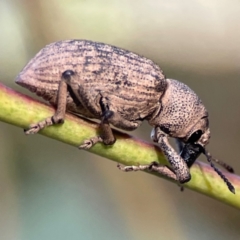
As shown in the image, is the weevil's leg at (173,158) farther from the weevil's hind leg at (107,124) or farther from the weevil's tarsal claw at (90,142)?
the weevil's tarsal claw at (90,142)

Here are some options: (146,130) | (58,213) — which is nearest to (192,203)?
(146,130)

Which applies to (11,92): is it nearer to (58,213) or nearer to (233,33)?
(58,213)

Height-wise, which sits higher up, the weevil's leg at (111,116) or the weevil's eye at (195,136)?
the weevil's leg at (111,116)

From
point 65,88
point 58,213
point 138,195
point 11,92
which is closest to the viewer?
point 11,92

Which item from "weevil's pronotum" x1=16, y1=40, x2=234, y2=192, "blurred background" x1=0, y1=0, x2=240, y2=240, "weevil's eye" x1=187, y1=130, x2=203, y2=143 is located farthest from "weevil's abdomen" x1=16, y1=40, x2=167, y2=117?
"blurred background" x1=0, y1=0, x2=240, y2=240

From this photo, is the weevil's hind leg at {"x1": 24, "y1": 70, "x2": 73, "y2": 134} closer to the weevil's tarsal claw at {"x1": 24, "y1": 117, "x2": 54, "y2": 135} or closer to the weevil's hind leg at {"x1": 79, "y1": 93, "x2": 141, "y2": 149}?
the weevil's tarsal claw at {"x1": 24, "y1": 117, "x2": 54, "y2": 135}

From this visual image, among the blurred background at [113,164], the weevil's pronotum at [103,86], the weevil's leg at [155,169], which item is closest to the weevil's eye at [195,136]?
the weevil's pronotum at [103,86]
